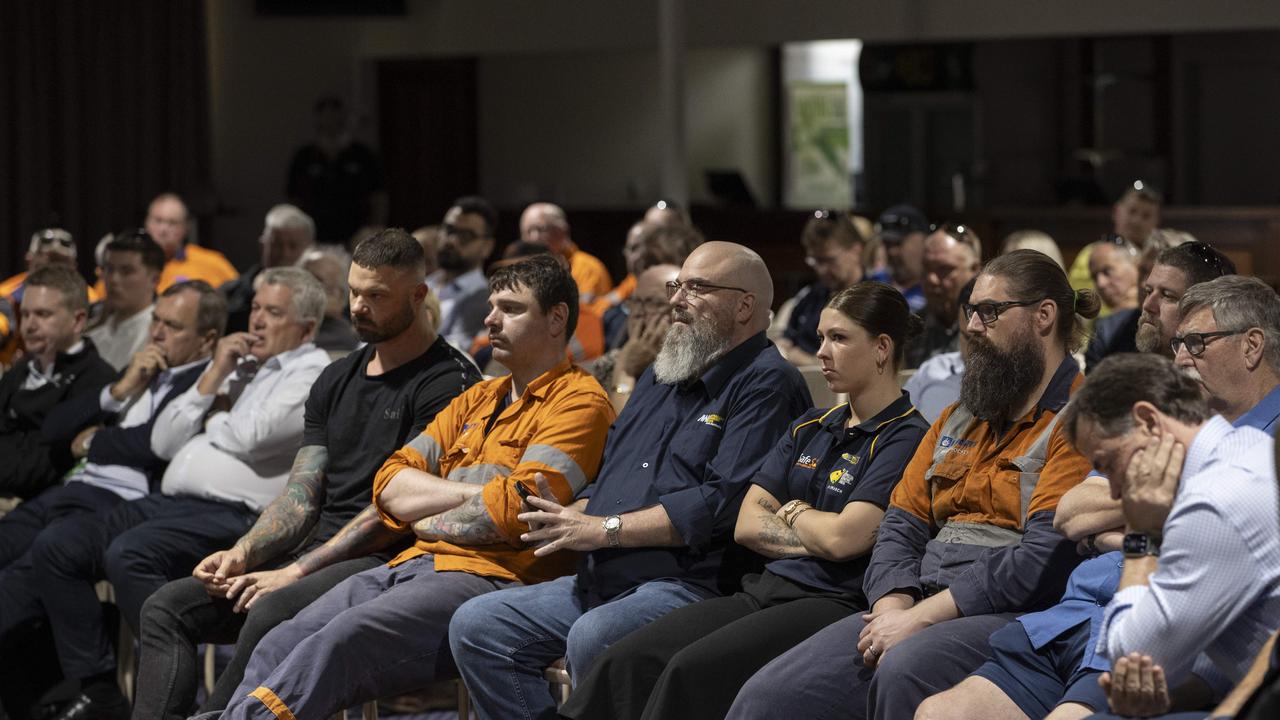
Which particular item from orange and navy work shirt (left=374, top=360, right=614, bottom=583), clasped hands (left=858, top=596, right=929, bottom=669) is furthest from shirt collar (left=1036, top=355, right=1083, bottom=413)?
orange and navy work shirt (left=374, top=360, right=614, bottom=583)

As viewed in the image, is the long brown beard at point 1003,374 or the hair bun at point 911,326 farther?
the hair bun at point 911,326

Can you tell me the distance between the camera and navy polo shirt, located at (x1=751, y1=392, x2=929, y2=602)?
128 inches

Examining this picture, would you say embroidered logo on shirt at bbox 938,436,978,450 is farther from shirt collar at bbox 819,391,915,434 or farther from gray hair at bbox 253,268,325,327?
gray hair at bbox 253,268,325,327

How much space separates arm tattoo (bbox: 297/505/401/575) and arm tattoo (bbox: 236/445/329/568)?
0.31ft

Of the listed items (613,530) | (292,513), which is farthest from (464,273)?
(613,530)

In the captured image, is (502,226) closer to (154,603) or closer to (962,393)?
(154,603)

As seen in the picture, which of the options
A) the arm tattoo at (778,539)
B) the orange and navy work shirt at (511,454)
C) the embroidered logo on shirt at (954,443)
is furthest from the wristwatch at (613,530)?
the embroidered logo on shirt at (954,443)

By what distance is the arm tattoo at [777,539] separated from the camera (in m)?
3.23

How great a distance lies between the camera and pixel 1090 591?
2.80 metres

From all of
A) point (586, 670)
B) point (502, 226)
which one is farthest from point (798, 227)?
point (586, 670)

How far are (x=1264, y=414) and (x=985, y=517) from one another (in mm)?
542

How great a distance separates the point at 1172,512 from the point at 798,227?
336 inches

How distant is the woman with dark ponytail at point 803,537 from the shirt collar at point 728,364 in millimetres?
221

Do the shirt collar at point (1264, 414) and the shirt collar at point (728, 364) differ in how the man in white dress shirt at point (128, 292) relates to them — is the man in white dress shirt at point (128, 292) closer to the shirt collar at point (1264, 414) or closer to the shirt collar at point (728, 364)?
the shirt collar at point (728, 364)
